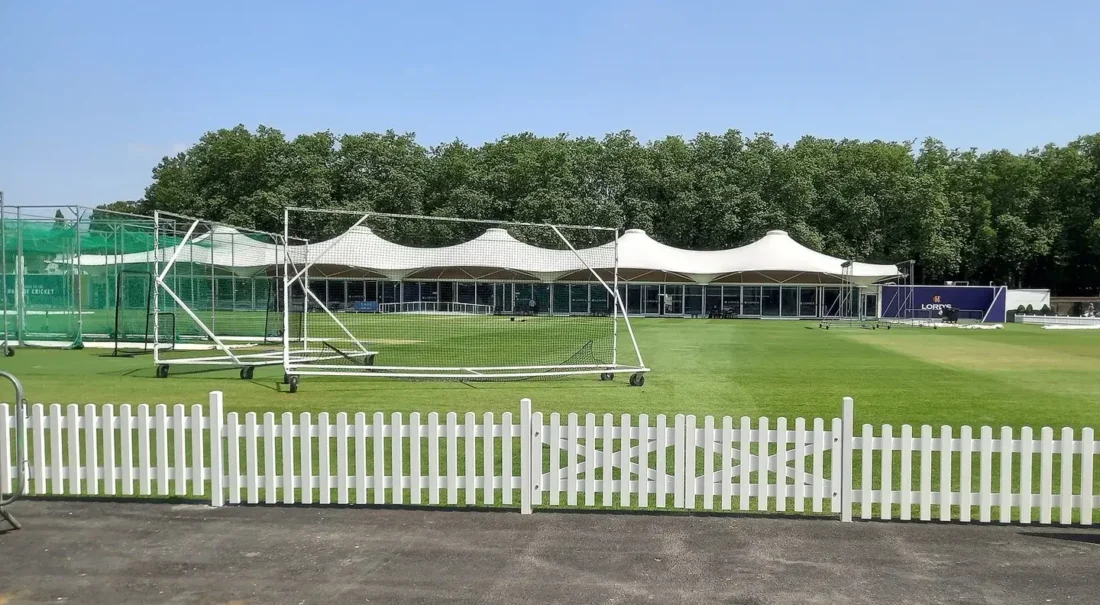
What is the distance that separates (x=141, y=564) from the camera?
18.0ft

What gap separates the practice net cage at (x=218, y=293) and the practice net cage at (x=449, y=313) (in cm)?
107

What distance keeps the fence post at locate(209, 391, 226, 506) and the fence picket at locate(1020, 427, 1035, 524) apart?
588cm

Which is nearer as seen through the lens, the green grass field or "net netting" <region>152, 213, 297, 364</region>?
the green grass field

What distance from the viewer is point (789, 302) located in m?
54.8

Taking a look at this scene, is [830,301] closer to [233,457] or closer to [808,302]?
[808,302]

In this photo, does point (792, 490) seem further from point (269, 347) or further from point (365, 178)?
point (365, 178)

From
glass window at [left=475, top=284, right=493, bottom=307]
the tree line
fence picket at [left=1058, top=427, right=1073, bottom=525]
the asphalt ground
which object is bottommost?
the asphalt ground

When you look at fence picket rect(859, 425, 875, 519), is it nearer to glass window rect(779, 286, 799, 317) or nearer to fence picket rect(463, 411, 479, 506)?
fence picket rect(463, 411, 479, 506)

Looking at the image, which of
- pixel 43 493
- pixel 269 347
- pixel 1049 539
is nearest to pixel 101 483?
pixel 43 493

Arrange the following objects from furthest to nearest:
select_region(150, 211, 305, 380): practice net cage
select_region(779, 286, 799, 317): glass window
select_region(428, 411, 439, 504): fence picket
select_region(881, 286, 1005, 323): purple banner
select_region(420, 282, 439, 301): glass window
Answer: select_region(779, 286, 799, 317): glass window
select_region(881, 286, 1005, 323): purple banner
select_region(420, 282, 439, 301): glass window
select_region(150, 211, 305, 380): practice net cage
select_region(428, 411, 439, 504): fence picket

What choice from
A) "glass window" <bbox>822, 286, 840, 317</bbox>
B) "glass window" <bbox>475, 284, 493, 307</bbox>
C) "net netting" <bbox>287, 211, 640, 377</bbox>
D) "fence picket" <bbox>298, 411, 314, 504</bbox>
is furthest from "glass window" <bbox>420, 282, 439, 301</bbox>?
"fence picket" <bbox>298, 411, 314, 504</bbox>

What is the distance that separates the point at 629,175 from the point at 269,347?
47.3 m

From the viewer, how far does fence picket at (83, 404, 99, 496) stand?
6.59m

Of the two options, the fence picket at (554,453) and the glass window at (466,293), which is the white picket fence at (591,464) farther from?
the glass window at (466,293)
